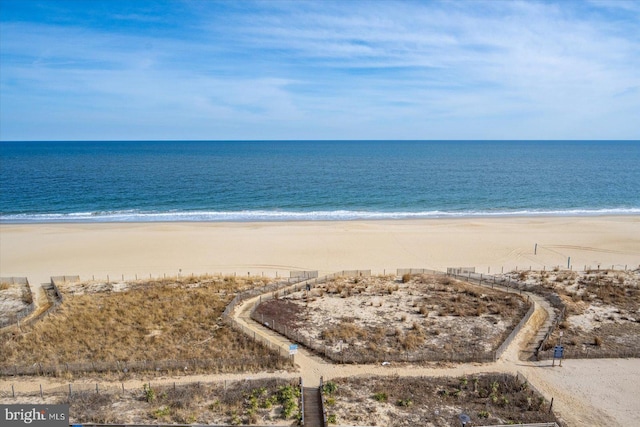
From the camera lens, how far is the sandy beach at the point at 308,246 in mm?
39719

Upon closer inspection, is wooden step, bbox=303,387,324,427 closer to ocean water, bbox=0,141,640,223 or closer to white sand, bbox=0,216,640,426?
white sand, bbox=0,216,640,426

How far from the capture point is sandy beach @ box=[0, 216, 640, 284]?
130 ft

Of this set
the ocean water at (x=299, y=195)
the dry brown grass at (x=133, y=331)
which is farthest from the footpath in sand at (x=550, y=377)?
the ocean water at (x=299, y=195)

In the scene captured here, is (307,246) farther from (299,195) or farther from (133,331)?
(299,195)

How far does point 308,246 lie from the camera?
45.9m

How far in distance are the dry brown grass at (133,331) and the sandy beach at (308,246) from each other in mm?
7248

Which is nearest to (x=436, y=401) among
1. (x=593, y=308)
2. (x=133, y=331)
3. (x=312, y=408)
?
(x=312, y=408)

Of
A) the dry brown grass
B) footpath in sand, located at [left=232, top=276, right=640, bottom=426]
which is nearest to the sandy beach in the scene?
the dry brown grass

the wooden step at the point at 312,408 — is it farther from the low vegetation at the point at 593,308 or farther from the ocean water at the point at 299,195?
the ocean water at the point at 299,195

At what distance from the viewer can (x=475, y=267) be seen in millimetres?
39156

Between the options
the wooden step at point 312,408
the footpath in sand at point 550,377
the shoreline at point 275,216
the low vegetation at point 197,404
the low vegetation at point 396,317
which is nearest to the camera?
the wooden step at point 312,408

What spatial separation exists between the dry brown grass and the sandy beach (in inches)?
285

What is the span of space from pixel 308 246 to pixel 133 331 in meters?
23.2

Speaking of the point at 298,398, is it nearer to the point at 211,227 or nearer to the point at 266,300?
the point at 266,300
